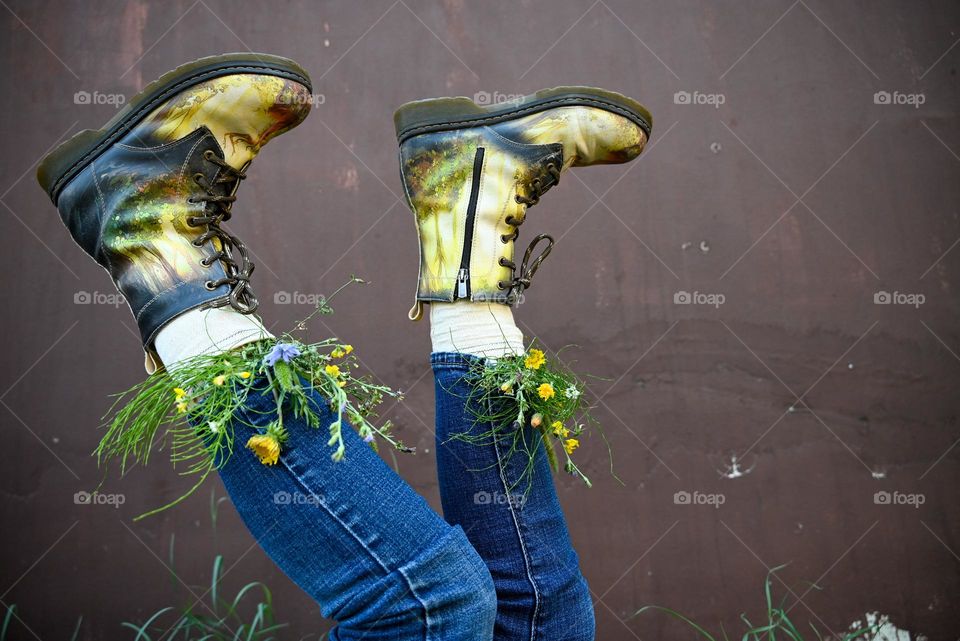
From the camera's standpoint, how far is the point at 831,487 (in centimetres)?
218

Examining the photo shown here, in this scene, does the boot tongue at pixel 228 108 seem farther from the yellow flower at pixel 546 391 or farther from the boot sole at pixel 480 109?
the yellow flower at pixel 546 391

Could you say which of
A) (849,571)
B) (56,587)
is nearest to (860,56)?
(849,571)

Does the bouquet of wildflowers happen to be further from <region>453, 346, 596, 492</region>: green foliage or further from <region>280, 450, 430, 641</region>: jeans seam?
<region>453, 346, 596, 492</region>: green foliage

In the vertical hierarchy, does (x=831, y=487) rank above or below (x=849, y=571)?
above

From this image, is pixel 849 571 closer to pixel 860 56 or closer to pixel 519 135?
pixel 860 56

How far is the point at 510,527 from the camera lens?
1063mm

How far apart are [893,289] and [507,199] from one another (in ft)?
5.00

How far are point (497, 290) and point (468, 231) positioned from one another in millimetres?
94
